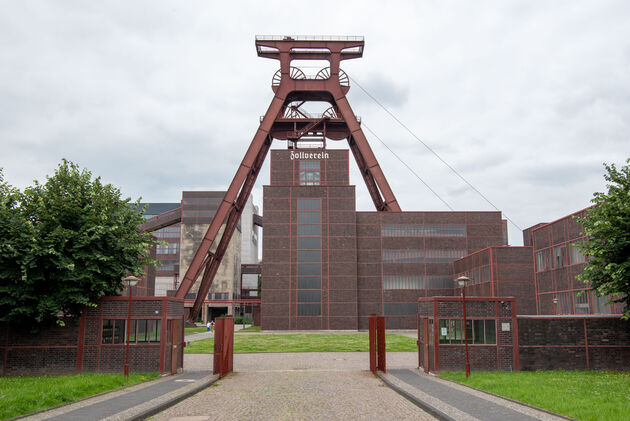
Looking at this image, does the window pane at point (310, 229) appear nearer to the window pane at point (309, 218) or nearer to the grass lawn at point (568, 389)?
the window pane at point (309, 218)

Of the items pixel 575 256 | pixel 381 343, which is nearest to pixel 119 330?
pixel 381 343

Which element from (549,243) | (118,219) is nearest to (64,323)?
(118,219)

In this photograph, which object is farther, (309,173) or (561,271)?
(309,173)

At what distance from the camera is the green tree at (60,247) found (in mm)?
21875

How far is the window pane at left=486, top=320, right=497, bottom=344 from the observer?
23203 mm

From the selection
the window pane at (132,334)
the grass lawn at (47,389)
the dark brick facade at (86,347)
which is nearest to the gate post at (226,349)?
the dark brick facade at (86,347)

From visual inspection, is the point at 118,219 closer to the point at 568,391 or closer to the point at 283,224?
the point at 568,391

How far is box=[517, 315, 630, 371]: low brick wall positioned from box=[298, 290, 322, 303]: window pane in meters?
45.7

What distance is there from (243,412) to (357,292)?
55.6m

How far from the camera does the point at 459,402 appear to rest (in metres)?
15.3

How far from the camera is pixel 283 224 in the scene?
69312mm

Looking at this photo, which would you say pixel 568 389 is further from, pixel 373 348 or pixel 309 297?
pixel 309 297

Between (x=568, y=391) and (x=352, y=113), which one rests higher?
(x=352, y=113)

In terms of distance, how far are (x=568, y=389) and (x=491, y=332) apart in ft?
22.1
